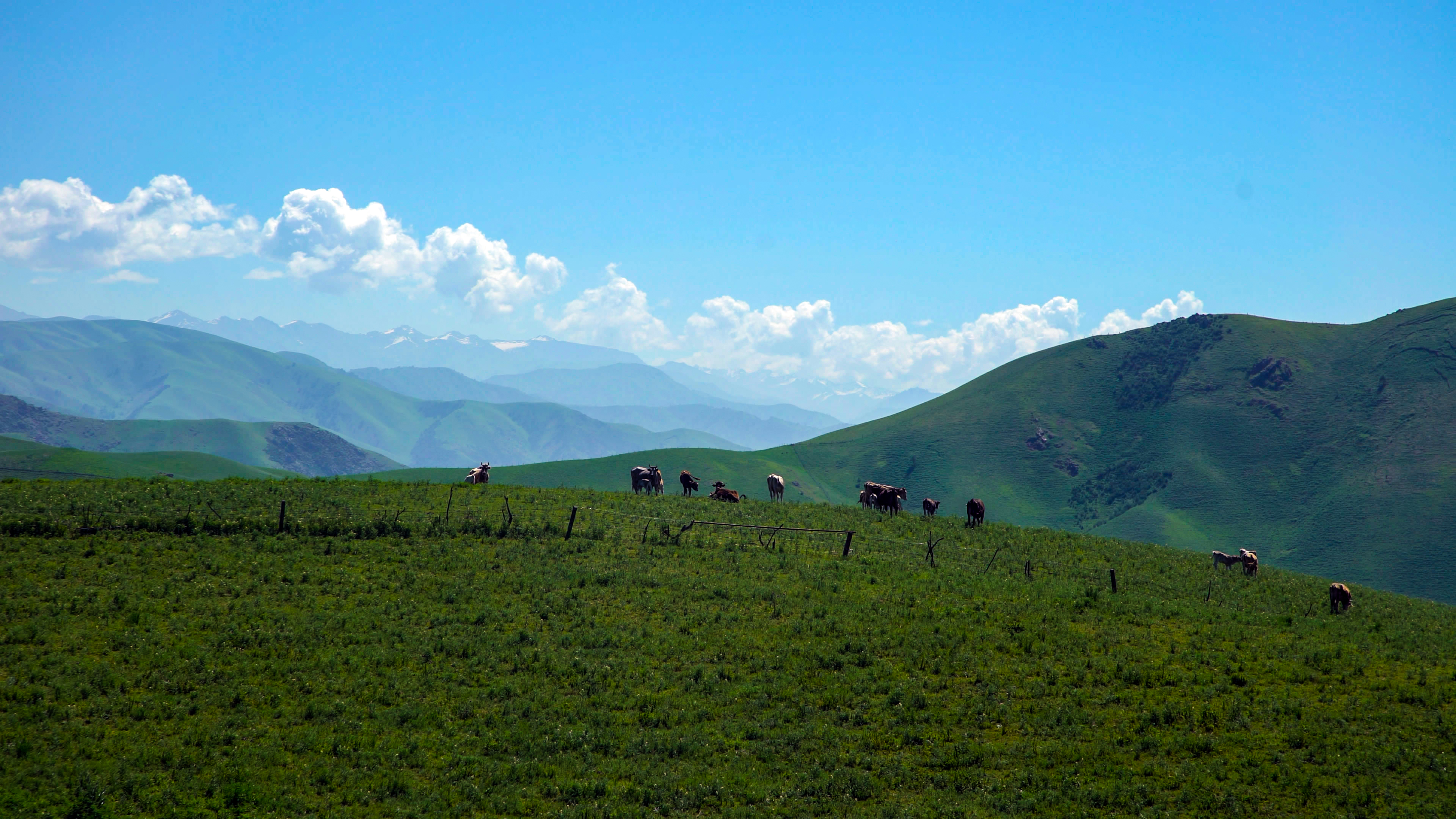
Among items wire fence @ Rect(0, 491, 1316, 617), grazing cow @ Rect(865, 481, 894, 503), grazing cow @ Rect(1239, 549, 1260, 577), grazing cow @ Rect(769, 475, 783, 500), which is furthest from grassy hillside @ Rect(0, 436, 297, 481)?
grazing cow @ Rect(1239, 549, 1260, 577)

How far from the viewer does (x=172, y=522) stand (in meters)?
36.6

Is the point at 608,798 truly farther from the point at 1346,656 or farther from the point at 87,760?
the point at 1346,656

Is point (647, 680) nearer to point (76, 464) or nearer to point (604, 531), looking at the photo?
Result: point (604, 531)

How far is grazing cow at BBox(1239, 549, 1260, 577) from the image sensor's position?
153 feet

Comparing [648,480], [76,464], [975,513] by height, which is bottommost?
[76,464]

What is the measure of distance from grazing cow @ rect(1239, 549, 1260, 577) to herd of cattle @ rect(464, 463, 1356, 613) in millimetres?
23

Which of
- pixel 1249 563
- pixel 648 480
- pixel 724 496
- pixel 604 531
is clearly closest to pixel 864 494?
pixel 724 496

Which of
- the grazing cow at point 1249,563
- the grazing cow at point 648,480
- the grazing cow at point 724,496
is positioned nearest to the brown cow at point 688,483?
the grazing cow at point 648,480

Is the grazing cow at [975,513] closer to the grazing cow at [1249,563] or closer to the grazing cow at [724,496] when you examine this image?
the grazing cow at [1249,563]

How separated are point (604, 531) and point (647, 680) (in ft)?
57.5

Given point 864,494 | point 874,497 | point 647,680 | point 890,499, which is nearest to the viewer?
point 647,680

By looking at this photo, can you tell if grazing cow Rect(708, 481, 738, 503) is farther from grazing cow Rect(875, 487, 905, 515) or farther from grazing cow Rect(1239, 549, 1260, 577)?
grazing cow Rect(1239, 549, 1260, 577)

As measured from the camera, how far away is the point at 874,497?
60938 millimetres

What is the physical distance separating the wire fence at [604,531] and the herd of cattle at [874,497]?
208 cm
